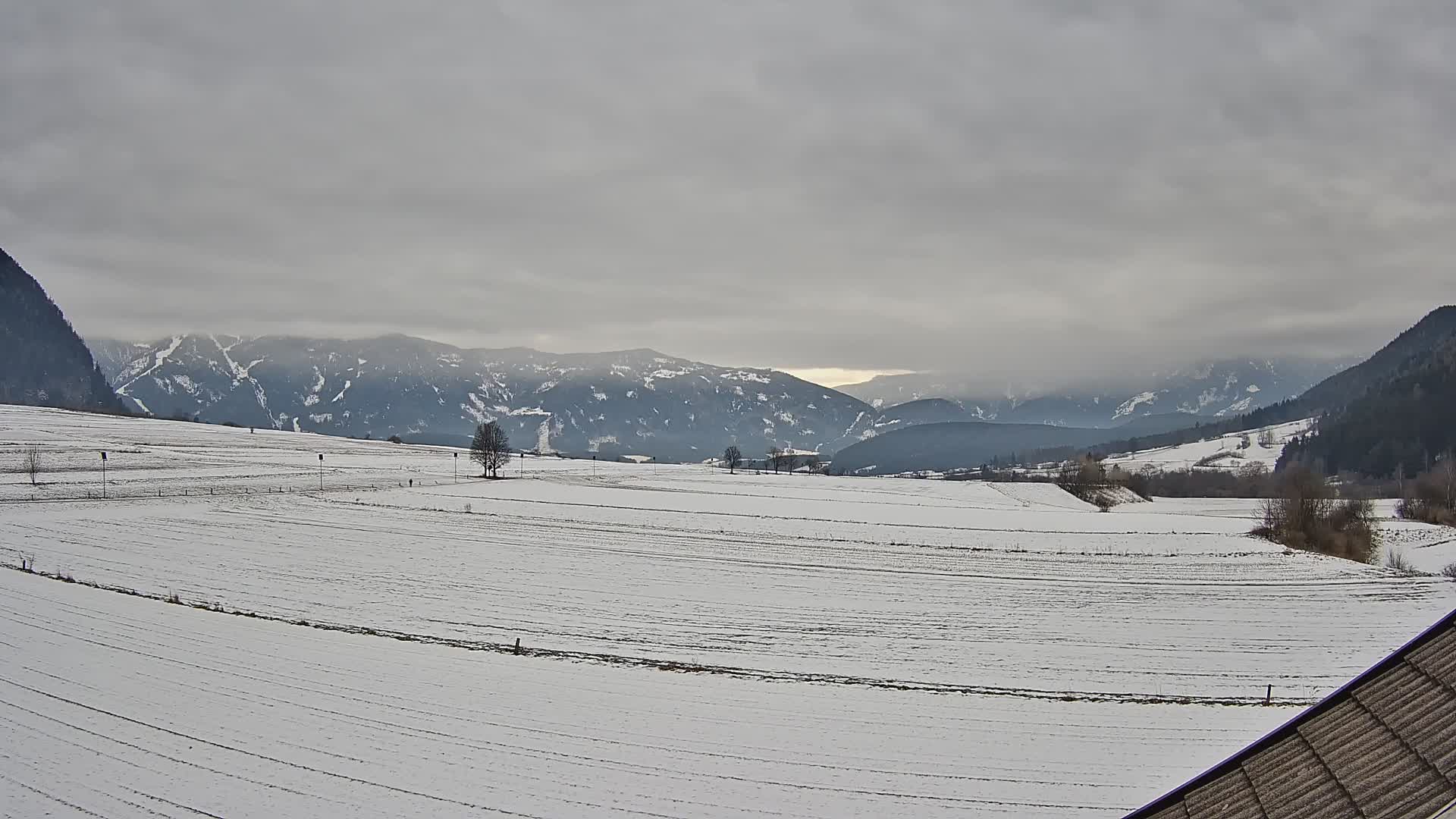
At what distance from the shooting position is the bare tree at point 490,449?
111 metres

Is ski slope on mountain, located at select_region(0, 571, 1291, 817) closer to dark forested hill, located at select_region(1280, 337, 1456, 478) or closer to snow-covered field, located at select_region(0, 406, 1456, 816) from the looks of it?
snow-covered field, located at select_region(0, 406, 1456, 816)

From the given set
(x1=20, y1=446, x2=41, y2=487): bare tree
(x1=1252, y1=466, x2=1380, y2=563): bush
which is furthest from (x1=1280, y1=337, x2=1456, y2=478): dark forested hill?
(x1=20, y1=446, x2=41, y2=487): bare tree

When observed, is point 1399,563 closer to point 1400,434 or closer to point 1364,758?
point 1364,758

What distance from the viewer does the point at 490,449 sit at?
114 meters

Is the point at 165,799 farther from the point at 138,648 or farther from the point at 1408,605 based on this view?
the point at 1408,605

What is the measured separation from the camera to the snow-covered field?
54.1 ft

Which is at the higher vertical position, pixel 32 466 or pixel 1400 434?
pixel 1400 434

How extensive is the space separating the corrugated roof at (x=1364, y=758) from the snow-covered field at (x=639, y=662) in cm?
937

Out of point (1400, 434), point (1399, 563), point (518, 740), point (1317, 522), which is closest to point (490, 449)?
point (1317, 522)

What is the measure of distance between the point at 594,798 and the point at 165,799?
8422mm

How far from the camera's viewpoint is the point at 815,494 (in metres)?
99.4

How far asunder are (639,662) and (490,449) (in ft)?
306

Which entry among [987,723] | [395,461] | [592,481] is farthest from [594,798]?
[395,461]

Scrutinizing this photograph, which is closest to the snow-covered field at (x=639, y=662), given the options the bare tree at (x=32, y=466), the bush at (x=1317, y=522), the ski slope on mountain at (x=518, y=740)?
the ski slope on mountain at (x=518, y=740)
